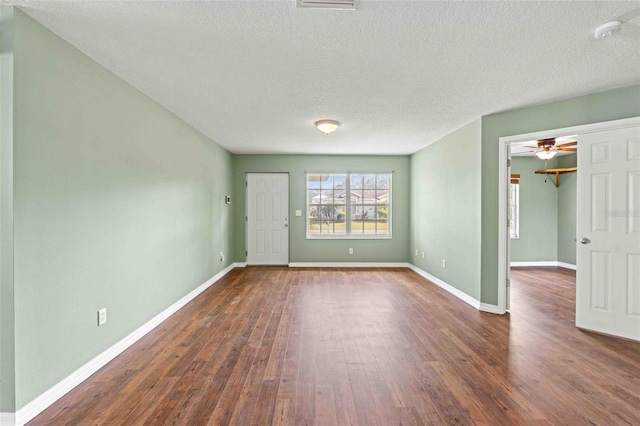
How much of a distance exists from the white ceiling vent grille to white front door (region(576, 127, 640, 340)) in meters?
3.11

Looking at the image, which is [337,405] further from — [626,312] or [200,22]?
[626,312]

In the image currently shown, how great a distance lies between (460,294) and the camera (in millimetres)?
4281

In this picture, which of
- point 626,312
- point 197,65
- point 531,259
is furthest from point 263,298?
point 531,259

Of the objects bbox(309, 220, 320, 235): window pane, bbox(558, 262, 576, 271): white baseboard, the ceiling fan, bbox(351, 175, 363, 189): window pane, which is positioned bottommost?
bbox(558, 262, 576, 271): white baseboard

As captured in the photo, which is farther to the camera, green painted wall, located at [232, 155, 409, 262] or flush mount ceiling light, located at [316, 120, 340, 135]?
green painted wall, located at [232, 155, 409, 262]

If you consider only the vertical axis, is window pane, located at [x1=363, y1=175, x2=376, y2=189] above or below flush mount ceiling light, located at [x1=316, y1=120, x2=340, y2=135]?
below

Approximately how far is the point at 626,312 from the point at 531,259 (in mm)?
3995

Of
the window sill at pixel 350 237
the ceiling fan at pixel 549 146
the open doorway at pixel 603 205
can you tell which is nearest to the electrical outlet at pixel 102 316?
the window sill at pixel 350 237

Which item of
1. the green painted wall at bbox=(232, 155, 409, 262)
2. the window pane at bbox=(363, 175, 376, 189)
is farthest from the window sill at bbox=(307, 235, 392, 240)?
the window pane at bbox=(363, 175, 376, 189)

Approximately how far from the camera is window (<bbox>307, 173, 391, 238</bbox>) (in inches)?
259

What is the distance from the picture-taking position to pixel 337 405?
75.3 inches

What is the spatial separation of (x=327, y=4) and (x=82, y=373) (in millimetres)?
3106

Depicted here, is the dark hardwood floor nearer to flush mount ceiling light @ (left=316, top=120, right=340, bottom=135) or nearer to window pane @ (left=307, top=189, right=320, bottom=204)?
flush mount ceiling light @ (left=316, top=120, right=340, bottom=135)

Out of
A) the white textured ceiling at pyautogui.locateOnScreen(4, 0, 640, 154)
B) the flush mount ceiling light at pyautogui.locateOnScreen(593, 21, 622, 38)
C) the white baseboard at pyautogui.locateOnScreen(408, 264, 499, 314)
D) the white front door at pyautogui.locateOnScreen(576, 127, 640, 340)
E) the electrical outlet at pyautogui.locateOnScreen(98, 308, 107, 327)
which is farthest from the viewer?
the white baseboard at pyautogui.locateOnScreen(408, 264, 499, 314)
